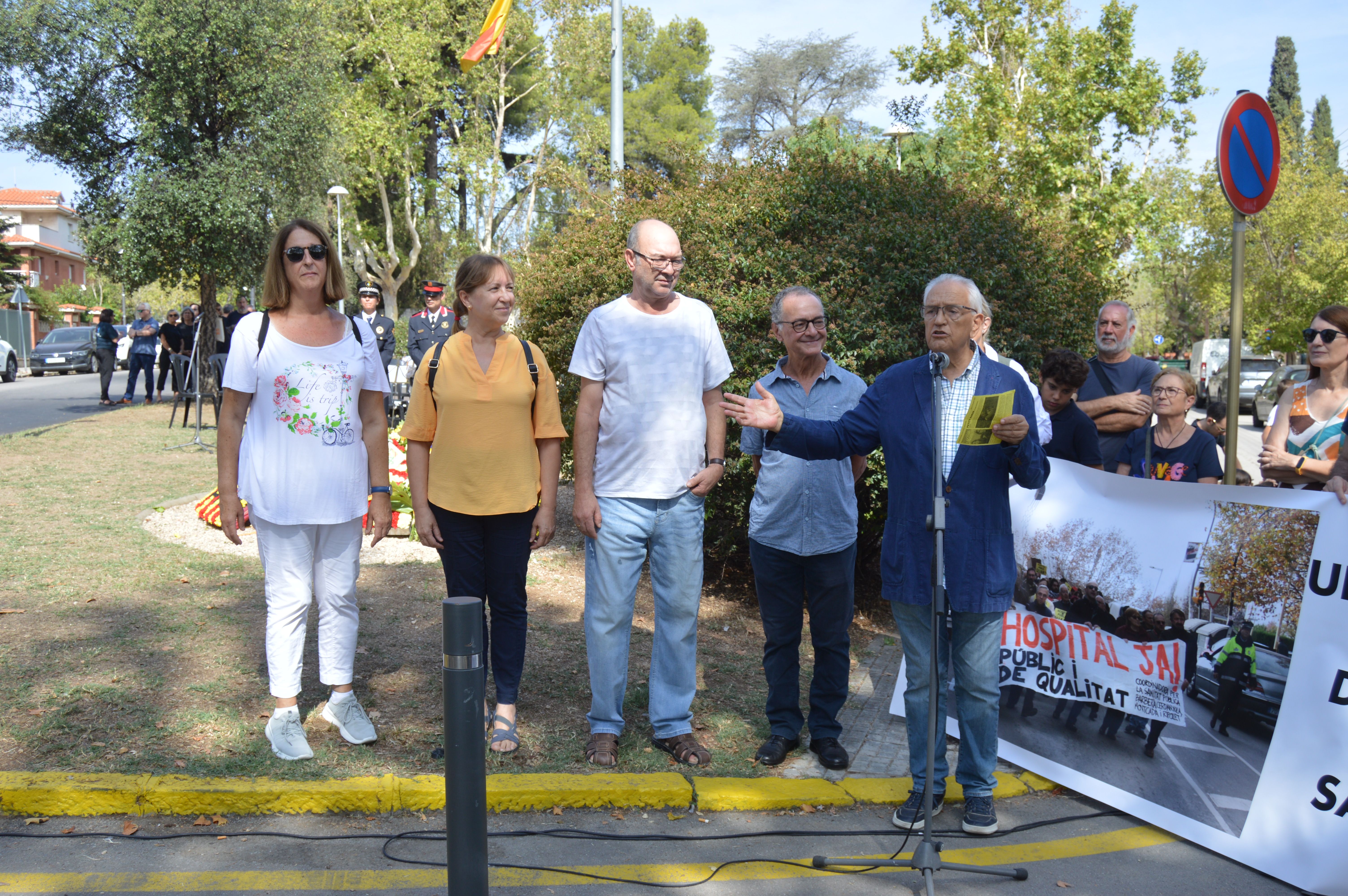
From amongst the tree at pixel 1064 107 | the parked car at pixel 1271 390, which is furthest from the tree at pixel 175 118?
the parked car at pixel 1271 390

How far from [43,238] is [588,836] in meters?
97.9

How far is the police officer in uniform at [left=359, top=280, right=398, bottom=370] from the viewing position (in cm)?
1152

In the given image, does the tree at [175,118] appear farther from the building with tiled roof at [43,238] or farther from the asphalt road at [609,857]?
the building with tiled roof at [43,238]

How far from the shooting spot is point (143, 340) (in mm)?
21375

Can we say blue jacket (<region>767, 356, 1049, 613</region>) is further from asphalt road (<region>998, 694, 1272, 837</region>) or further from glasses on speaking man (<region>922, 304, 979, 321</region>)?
asphalt road (<region>998, 694, 1272, 837</region>)

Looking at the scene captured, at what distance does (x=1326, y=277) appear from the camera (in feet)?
106

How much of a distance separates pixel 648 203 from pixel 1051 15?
19255mm

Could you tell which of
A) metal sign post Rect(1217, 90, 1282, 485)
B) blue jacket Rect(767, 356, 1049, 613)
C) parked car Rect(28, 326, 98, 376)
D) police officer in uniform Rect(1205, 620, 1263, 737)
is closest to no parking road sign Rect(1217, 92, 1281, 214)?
metal sign post Rect(1217, 90, 1282, 485)

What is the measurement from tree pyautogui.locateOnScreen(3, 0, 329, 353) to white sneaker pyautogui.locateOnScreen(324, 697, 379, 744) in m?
16.6

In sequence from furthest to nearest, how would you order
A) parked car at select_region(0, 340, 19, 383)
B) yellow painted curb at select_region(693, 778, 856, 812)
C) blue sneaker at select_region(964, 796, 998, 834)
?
1. parked car at select_region(0, 340, 19, 383)
2. yellow painted curb at select_region(693, 778, 856, 812)
3. blue sneaker at select_region(964, 796, 998, 834)

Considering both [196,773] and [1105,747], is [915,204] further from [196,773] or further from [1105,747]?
[196,773]

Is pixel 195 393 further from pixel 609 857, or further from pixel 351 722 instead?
pixel 609 857

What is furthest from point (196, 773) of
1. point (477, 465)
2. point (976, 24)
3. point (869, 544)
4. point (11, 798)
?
point (976, 24)

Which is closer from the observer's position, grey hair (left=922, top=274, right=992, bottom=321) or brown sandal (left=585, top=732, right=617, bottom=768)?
grey hair (left=922, top=274, right=992, bottom=321)
